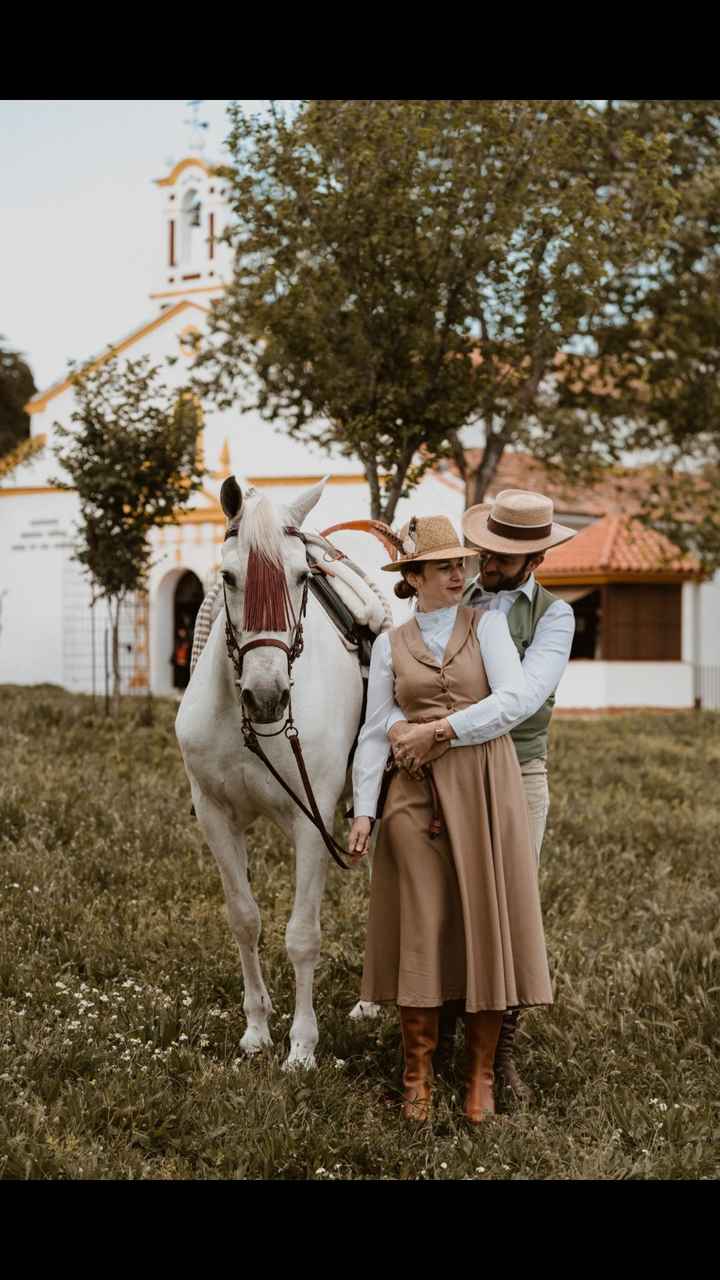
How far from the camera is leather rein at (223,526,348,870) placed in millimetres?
4406

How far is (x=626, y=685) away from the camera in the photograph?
84.9 ft

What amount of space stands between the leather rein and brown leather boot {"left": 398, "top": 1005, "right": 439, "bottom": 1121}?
0.63 metres

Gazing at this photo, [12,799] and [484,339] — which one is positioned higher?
[484,339]

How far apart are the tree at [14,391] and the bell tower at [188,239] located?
1195cm

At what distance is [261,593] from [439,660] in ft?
2.26

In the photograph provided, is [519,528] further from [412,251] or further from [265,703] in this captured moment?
[412,251]

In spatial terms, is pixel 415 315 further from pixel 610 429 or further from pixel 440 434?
pixel 610 429

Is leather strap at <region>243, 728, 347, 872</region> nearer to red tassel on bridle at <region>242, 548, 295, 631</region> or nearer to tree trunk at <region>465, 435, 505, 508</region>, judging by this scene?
→ red tassel on bridle at <region>242, 548, 295, 631</region>

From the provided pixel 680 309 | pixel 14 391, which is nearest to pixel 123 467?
pixel 680 309

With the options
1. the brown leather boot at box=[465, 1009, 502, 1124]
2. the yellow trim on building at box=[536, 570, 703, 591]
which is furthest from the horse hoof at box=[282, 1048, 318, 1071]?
the yellow trim on building at box=[536, 570, 703, 591]
